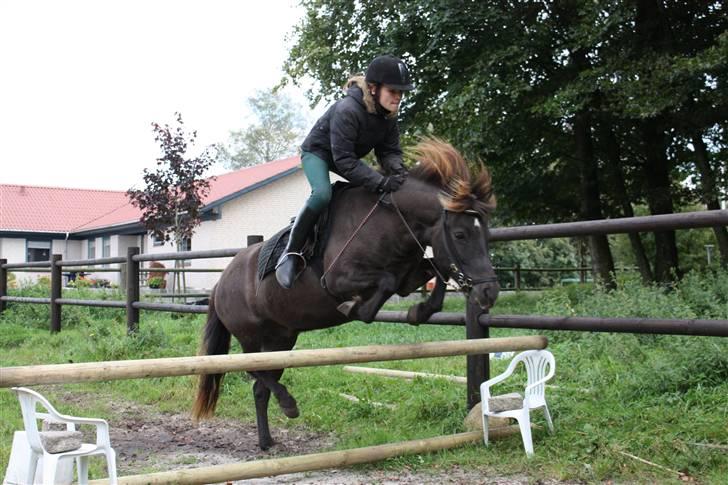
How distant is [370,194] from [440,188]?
480mm

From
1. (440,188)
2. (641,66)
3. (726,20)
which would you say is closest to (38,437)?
(440,188)

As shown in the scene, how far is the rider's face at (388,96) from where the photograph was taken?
4.50 m

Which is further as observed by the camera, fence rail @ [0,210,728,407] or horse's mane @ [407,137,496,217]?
horse's mane @ [407,137,496,217]

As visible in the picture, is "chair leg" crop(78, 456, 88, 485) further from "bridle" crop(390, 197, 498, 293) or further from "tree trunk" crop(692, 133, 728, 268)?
"tree trunk" crop(692, 133, 728, 268)

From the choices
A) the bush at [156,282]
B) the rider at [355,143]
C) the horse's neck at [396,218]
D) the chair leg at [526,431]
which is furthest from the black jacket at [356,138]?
the bush at [156,282]

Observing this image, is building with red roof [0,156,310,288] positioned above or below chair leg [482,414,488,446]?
above

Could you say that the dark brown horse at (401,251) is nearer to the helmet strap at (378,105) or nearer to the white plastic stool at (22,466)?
the helmet strap at (378,105)

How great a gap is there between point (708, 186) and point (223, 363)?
13070 millimetres

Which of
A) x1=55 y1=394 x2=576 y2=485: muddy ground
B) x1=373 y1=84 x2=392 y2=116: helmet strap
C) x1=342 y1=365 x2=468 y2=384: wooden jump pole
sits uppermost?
x1=373 y1=84 x2=392 y2=116: helmet strap

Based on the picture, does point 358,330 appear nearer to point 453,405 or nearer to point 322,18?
point 453,405

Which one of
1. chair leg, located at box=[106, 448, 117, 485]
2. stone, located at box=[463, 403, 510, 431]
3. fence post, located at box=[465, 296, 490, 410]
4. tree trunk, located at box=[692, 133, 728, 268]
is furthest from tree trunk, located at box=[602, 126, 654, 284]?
chair leg, located at box=[106, 448, 117, 485]

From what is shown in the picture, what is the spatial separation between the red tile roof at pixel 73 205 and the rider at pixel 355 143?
23.9 meters

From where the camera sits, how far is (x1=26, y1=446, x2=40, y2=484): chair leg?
3.06 m

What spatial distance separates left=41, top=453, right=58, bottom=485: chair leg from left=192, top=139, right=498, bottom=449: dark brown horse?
184 centimetres
